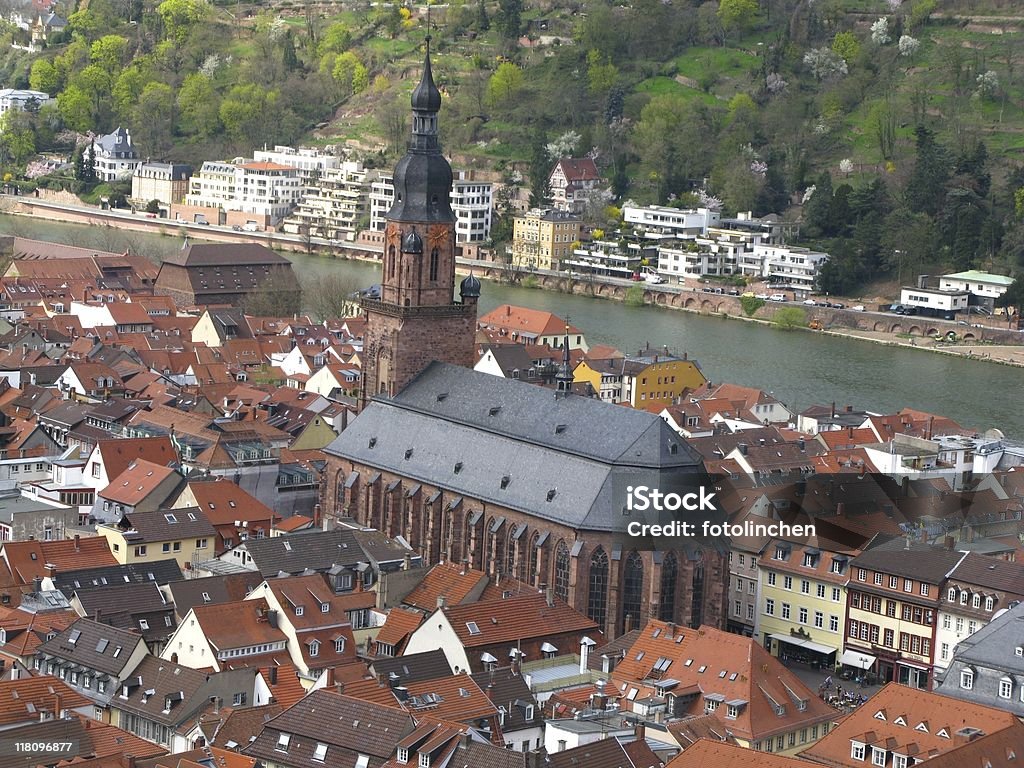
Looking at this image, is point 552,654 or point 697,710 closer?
point 697,710

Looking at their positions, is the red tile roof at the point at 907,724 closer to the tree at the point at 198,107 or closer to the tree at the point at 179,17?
the tree at the point at 198,107

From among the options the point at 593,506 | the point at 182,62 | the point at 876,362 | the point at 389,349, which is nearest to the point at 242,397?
the point at 389,349

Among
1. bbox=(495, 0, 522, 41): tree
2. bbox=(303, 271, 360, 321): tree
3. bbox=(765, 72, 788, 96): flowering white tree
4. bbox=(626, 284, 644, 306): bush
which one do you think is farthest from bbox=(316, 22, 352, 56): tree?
bbox=(303, 271, 360, 321): tree

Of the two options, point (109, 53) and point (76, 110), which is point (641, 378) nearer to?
point (76, 110)

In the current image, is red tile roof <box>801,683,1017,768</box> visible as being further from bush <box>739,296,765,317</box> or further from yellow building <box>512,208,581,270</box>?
yellow building <box>512,208,581,270</box>

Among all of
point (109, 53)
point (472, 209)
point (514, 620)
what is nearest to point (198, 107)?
point (109, 53)

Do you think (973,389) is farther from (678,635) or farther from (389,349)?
(678,635)
